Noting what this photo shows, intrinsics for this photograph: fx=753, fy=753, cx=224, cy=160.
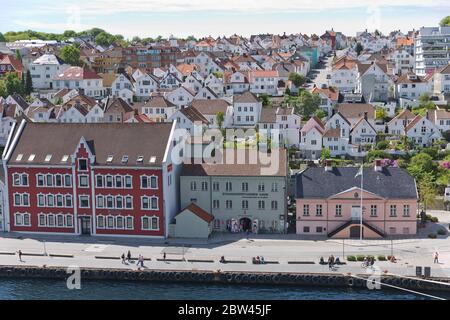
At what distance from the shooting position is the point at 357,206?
51938 millimetres

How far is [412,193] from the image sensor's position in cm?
5162

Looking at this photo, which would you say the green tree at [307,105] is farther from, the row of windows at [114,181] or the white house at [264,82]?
the row of windows at [114,181]

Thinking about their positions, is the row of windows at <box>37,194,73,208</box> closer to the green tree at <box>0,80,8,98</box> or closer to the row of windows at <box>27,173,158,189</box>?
the row of windows at <box>27,173,158,189</box>

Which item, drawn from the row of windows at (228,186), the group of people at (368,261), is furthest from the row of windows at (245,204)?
the group of people at (368,261)

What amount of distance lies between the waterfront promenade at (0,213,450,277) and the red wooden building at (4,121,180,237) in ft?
4.01

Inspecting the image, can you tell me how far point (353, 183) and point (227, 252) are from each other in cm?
1076

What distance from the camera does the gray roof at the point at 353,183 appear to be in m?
52.0

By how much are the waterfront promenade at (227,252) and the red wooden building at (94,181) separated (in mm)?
1223

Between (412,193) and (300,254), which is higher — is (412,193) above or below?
above

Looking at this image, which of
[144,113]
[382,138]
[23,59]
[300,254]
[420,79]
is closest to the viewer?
[300,254]

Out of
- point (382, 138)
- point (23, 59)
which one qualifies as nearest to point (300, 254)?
point (382, 138)

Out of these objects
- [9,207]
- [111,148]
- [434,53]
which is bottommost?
[9,207]

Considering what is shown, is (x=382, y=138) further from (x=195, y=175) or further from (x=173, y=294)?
(x=173, y=294)

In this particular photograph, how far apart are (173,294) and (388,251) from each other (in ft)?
46.7
